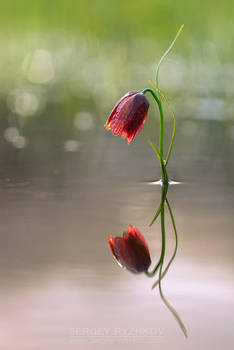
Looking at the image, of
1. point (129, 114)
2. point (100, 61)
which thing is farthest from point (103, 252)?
point (100, 61)

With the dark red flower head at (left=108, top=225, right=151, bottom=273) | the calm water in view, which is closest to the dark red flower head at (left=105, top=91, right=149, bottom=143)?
the calm water

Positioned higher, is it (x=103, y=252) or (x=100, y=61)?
(x=103, y=252)

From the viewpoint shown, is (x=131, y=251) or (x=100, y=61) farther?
(x=100, y=61)

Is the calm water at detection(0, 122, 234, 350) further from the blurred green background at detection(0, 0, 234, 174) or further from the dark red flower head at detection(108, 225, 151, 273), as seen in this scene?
the blurred green background at detection(0, 0, 234, 174)

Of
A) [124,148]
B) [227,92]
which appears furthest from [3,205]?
[227,92]

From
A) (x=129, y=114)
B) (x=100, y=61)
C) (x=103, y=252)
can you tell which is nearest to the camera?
(x=103, y=252)

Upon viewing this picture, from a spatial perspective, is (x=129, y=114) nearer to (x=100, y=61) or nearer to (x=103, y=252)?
(x=103, y=252)

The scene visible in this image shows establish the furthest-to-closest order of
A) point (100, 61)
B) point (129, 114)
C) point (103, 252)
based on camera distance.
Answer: point (100, 61) → point (129, 114) → point (103, 252)
